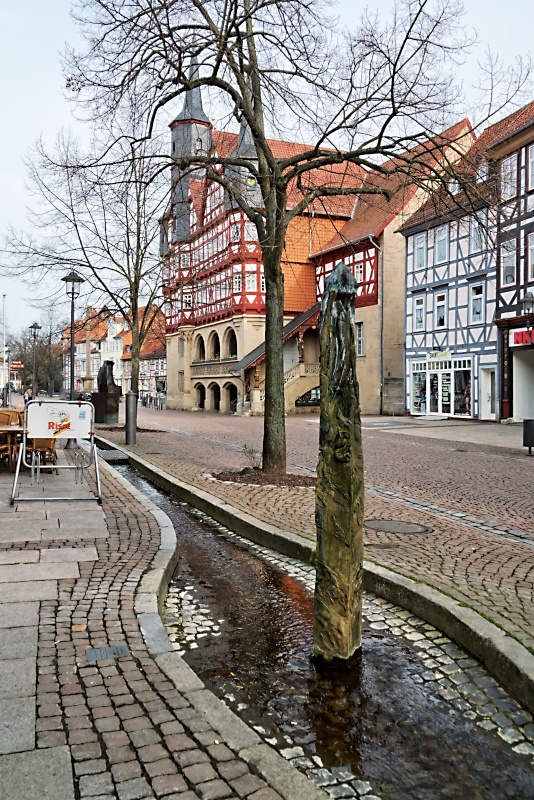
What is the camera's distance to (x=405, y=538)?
7.03 metres

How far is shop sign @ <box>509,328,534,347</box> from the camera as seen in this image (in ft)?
81.8

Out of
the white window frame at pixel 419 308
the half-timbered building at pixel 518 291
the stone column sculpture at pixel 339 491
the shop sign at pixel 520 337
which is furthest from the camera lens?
the white window frame at pixel 419 308

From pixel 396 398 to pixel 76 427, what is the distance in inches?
1102

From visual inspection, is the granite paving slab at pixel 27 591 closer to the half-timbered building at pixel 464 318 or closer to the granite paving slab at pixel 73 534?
the granite paving slab at pixel 73 534

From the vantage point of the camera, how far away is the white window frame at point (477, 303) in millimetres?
28355

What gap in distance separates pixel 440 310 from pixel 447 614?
28.0 meters

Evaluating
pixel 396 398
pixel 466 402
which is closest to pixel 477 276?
pixel 466 402

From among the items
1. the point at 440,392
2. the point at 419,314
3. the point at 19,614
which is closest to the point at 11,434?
the point at 19,614

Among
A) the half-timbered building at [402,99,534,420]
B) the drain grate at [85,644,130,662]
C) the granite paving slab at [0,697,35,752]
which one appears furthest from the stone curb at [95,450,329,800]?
the half-timbered building at [402,99,534,420]

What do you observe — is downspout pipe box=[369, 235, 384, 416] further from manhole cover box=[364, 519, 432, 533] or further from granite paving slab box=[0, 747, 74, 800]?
granite paving slab box=[0, 747, 74, 800]

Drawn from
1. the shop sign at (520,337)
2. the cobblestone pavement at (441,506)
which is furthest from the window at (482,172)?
the shop sign at (520,337)

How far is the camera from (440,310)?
3133 cm

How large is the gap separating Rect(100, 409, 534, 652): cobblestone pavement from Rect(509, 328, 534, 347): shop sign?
714 cm

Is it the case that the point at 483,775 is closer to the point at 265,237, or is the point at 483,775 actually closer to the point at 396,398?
the point at 265,237
